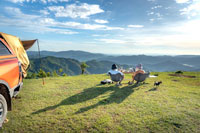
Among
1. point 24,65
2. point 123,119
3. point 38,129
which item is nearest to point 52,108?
point 38,129

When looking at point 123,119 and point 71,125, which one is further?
point 123,119

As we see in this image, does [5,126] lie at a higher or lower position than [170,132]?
→ higher

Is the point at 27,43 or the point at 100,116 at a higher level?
the point at 27,43

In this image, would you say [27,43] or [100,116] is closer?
[100,116]

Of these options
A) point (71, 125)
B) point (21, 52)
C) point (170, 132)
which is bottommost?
point (170, 132)

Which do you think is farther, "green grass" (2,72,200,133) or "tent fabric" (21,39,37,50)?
"tent fabric" (21,39,37,50)

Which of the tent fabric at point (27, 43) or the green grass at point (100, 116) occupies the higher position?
the tent fabric at point (27, 43)

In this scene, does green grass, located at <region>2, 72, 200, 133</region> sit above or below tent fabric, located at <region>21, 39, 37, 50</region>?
below

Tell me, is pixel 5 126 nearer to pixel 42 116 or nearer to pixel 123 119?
pixel 42 116

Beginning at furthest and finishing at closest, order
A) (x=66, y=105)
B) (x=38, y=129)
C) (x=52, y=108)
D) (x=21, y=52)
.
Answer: (x=21, y=52), (x=66, y=105), (x=52, y=108), (x=38, y=129)

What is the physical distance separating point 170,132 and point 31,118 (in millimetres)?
5418

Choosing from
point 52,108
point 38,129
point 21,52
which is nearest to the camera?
point 38,129

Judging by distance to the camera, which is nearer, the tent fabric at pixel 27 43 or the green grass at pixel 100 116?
the green grass at pixel 100 116

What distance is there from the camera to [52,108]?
5410 millimetres
